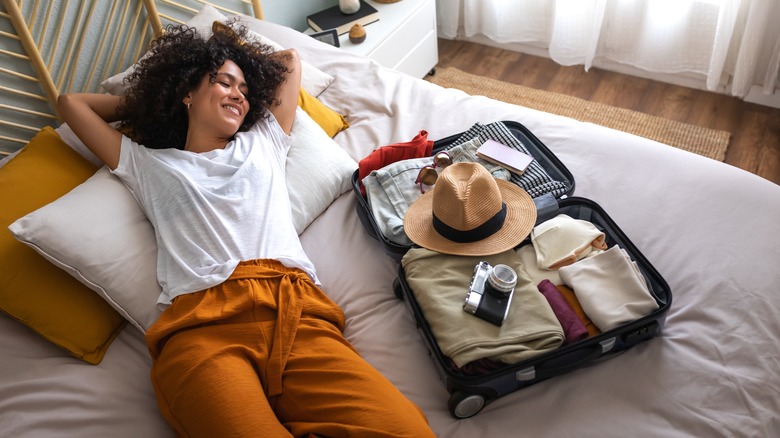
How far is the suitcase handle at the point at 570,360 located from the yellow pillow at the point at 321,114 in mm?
1079

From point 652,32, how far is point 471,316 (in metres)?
2.03

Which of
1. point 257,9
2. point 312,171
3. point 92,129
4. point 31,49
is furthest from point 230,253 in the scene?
point 257,9

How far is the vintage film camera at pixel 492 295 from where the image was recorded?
1229mm

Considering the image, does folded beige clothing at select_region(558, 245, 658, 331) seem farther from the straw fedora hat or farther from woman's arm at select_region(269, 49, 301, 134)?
woman's arm at select_region(269, 49, 301, 134)

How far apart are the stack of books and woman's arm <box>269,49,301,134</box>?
72cm

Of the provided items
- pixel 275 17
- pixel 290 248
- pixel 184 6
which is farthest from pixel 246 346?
pixel 275 17

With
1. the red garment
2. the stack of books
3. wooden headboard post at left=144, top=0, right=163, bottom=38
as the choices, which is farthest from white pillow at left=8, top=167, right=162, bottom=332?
the stack of books

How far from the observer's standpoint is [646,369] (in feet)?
3.95

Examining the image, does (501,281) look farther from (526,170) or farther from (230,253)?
(230,253)

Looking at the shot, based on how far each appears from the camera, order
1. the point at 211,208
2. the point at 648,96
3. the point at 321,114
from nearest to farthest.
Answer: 1. the point at 211,208
2. the point at 321,114
3. the point at 648,96

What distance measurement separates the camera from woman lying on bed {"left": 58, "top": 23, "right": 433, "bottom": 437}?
118cm

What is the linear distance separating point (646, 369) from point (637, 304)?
0.44 feet

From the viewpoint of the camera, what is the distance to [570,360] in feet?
3.94

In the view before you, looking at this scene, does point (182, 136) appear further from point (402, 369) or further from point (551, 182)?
point (551, 182)
